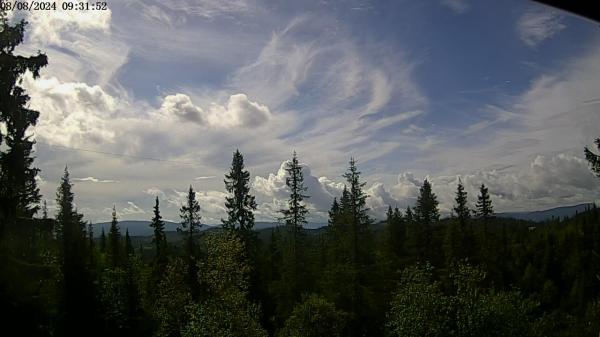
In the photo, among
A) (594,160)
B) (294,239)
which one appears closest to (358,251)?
(294,239)

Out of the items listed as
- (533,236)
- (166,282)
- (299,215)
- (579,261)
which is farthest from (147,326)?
(533,236)

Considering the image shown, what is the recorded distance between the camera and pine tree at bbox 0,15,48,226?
15484 mm

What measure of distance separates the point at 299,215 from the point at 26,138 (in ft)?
93.4

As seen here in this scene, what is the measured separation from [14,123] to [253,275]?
1226 inches

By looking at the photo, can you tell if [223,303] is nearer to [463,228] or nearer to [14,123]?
[14,123]

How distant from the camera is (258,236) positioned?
46.1 metres

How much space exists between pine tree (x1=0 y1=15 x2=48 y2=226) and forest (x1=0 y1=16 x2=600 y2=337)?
0.10 ft

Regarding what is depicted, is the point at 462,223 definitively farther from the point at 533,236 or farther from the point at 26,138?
the point at 533,236

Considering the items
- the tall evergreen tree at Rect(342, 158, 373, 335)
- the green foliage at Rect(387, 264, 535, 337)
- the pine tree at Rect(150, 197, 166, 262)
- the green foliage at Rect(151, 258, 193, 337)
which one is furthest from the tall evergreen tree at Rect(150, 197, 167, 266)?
the green foliage at Rect(387, 264, 535, 337)

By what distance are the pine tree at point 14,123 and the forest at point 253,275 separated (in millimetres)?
32

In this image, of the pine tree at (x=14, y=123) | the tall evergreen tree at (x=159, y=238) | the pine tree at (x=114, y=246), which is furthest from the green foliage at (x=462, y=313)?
the pine tree at (x=114, y=246)

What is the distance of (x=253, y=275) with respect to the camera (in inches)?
1757

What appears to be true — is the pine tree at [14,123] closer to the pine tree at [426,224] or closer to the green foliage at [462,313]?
the green foliage at [462,313]

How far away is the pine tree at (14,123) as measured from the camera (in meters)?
15.5
